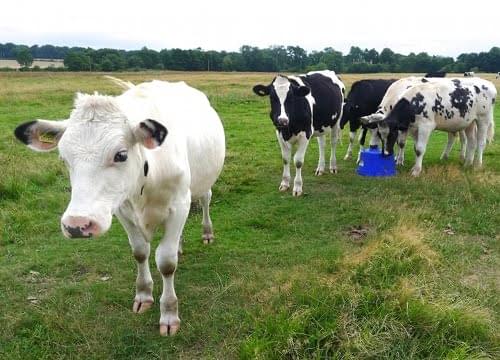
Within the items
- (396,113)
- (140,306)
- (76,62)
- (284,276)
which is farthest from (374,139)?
(76,62)

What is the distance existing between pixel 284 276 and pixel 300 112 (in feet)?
13.5

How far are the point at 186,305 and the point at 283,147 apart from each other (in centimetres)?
477

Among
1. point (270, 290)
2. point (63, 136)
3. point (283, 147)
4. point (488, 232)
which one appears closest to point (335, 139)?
point (283, 147)

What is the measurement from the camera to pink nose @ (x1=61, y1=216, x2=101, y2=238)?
9.34ft

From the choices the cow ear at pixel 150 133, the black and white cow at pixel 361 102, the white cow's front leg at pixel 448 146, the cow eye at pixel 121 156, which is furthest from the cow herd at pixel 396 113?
the cow eye at pixel 121 156

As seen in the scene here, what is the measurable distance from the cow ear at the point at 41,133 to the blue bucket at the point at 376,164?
722cm

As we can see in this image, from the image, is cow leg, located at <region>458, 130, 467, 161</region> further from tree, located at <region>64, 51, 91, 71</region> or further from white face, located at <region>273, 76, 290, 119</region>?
tree, located at <region>64, 51, 91, 71</region>

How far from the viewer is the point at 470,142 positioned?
10562 mm

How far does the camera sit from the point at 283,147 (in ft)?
29.5

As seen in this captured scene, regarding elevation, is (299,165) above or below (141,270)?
above

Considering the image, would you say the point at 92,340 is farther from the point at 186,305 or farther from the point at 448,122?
the point at 448,122

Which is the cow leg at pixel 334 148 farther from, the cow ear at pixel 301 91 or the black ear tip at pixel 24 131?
the black ear tip at pixel 24 131

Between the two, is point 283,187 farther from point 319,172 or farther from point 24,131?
point 24,131

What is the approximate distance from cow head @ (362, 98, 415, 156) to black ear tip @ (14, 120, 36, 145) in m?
7.41
